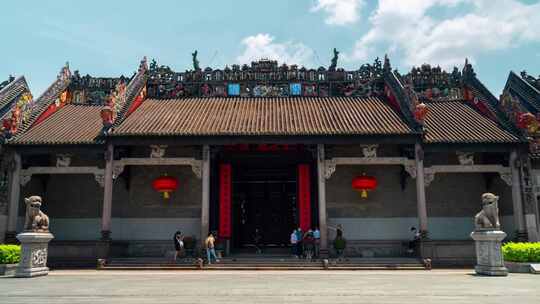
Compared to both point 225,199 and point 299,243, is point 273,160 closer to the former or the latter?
point 225,199

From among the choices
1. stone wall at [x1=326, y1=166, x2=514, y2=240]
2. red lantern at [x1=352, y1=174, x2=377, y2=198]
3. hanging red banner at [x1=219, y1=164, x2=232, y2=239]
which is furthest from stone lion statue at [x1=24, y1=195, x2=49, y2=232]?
red lantern at [x1=352, y1=174, x2=377, y2=198]

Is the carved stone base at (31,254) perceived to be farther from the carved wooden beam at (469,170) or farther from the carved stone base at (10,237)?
the carved wooden beam at (469,170)

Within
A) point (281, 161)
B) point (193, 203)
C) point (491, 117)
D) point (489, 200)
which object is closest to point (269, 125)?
point (281, 161)

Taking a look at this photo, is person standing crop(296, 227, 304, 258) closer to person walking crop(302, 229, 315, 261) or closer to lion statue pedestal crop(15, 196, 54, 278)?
person walking crop(302, 229, 315, 261)

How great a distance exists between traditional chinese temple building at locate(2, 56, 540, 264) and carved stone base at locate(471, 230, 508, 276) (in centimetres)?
309

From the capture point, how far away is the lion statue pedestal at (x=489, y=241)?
1127cm

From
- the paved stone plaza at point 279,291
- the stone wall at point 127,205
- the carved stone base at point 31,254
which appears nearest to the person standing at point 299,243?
the stone wall at point 127,205

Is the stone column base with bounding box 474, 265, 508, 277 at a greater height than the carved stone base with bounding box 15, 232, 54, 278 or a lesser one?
lesser

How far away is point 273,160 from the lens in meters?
17.9

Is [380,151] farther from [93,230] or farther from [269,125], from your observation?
[93,230]

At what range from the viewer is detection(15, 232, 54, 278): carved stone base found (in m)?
11.5

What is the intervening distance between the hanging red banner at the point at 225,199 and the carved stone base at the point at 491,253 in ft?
29.5

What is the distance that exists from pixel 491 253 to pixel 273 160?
881 cm

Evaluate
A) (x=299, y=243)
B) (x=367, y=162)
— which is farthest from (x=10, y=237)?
(x=367, y=162)
